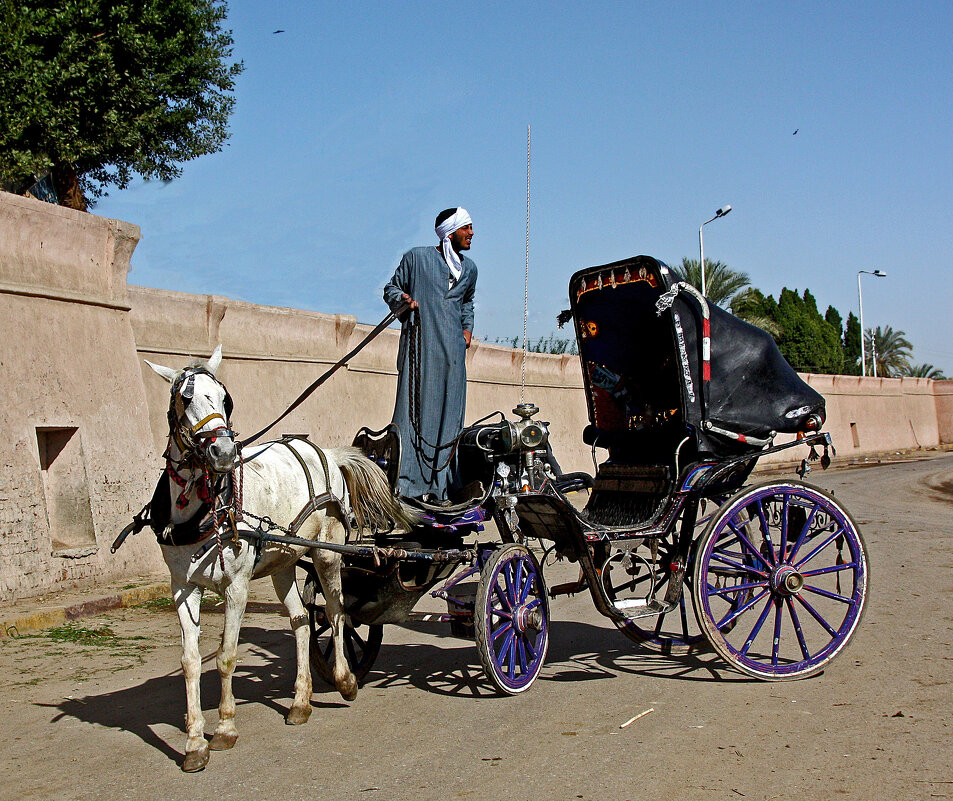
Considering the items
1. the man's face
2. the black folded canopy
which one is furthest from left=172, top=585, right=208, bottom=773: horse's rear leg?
the black folded canopy

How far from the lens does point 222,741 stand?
4.62 m

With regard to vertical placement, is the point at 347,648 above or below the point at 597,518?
below

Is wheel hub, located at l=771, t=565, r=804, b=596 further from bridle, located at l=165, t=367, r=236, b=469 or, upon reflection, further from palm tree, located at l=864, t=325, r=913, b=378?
palm tree, located at l=864, t=325, r=913, b=378

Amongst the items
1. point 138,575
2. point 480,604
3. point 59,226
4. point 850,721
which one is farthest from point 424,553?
point 59,226

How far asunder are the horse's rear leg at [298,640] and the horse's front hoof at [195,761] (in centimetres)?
77

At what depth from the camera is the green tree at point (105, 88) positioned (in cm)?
1738

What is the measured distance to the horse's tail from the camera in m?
5.66

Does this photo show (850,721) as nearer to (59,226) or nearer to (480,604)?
(480,604)

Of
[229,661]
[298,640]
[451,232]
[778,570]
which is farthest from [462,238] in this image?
[229,661]

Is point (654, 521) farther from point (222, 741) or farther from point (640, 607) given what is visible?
point (222, 741)

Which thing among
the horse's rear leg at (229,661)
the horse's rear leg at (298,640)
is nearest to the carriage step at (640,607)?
the horse's rear leg at (298,640)

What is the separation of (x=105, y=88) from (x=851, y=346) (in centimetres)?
4990

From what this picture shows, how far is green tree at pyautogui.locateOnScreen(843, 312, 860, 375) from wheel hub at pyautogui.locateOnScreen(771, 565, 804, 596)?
2125 inches

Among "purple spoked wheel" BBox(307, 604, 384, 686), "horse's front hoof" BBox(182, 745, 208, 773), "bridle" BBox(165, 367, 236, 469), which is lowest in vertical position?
"horse's front hoof" BBox(182, 745, 208, 773)
